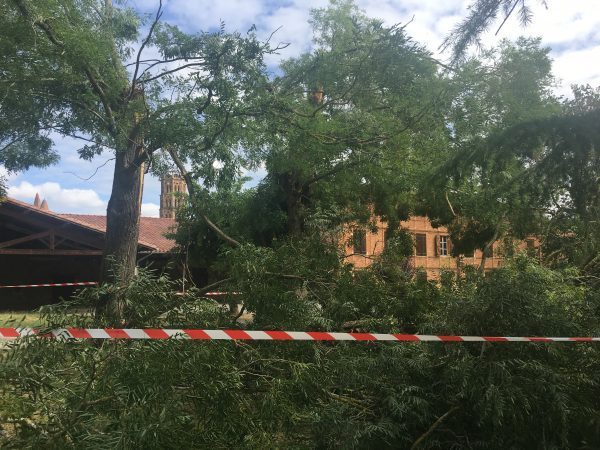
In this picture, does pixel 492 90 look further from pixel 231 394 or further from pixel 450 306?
pixel 231 394

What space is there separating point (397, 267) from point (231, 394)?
13.6ft

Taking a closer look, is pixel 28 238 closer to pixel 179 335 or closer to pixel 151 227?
pixel 151 227

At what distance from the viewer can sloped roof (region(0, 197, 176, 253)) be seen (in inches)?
651

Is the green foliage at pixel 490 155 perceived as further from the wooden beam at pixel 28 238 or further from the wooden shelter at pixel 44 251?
the wooden beam at pixel 28 238

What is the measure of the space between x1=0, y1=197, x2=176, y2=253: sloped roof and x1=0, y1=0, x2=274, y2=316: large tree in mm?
8123

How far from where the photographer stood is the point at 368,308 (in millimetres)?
6465

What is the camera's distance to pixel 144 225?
82.4 ft

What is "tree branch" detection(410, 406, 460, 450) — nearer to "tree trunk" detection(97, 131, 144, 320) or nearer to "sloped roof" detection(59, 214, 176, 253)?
"tree trunk" detection(97, 131, 144, 320)

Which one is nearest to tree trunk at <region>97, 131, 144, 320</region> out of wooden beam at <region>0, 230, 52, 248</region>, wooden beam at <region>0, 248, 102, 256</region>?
wooden beam at <region>0, 248, 102, 256</region>

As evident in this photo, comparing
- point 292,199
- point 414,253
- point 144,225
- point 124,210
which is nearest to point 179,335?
point 124,210

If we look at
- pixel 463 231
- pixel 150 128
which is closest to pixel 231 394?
pixel 150 128

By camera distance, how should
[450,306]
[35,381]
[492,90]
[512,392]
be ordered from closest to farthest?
[35,381] < [512,392] < [450,306] < [492,90]

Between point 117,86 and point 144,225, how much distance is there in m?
17.9

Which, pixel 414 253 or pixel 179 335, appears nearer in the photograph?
pixel 179 335
